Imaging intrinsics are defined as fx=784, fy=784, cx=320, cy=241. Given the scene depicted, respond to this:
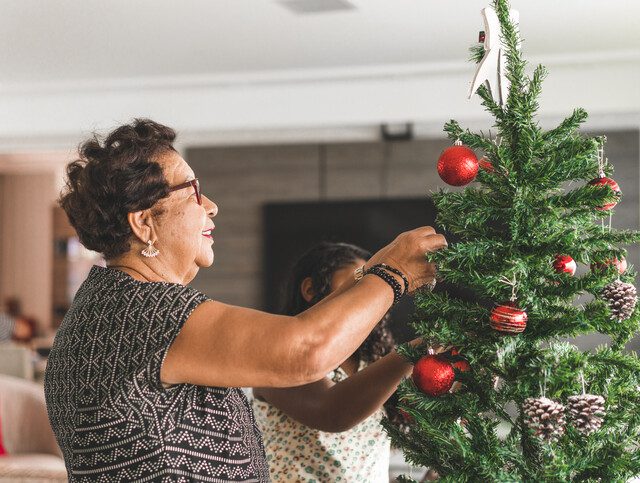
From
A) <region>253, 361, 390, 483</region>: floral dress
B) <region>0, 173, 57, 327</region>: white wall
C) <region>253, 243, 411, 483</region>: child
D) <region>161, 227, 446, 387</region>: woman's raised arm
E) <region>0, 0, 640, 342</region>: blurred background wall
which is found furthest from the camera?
<region>0, 173, 57, 327</region>: white wall

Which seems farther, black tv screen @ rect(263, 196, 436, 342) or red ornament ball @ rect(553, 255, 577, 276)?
black tv screen @ rect(263, 196, 436, 342)

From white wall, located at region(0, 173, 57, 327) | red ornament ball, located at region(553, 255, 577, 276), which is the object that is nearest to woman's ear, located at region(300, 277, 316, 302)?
red ornament ball, located at region(553, 255, 577, 276)

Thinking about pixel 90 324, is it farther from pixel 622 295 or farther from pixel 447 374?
pixel 622 295

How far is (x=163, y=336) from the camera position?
1138 mm

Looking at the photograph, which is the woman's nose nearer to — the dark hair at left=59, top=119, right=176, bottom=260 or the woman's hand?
the dark hair at left=59, top=119, right=176, bottom=260

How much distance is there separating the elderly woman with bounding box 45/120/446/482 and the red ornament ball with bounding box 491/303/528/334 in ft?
0.44

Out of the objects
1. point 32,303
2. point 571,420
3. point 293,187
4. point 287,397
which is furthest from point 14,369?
point 32,303

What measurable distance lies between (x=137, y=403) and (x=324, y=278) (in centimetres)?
84

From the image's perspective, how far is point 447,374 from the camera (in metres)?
1.19

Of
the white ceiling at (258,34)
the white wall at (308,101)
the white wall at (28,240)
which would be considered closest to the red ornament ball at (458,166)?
the white ceiling at (258,34)

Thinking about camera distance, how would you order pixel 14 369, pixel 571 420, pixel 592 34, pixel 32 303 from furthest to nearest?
pixel 32 303 < pixel 14 369 < pixel 592 34 < pixel 571 420

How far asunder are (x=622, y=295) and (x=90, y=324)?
82 cm

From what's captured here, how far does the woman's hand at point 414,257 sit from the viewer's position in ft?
3.97

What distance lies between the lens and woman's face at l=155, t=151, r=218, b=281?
4.25 ft
